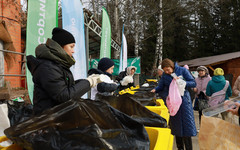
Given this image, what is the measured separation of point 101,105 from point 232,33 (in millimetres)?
30218

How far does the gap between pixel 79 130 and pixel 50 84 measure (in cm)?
55

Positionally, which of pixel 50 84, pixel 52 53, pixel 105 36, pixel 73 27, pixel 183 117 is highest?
pixel 105 36

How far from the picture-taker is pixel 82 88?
167 cm

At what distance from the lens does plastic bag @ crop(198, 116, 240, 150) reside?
1.33 m

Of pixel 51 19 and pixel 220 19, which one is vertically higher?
pixel 220 19

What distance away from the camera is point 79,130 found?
106 centimetres

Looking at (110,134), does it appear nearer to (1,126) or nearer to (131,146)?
(131,146)

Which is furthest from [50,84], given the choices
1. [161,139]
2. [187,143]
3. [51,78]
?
[187,143]

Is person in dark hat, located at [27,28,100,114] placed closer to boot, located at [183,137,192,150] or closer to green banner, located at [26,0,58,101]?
green banner, located at [26,0,58,101]

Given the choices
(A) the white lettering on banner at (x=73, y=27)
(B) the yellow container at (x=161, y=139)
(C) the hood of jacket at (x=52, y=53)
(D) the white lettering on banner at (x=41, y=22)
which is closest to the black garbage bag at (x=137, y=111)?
(B) the yellow container at (x=161, y=139)

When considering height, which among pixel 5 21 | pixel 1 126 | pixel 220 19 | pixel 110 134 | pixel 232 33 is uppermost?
pixel 220 19

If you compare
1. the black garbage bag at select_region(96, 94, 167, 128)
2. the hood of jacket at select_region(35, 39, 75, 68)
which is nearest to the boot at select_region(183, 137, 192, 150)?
the black garbage bag at select_region(96, 94, 167, 128)

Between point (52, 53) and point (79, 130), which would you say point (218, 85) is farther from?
point (79, 130)

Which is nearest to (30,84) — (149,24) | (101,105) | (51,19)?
(51,19)
